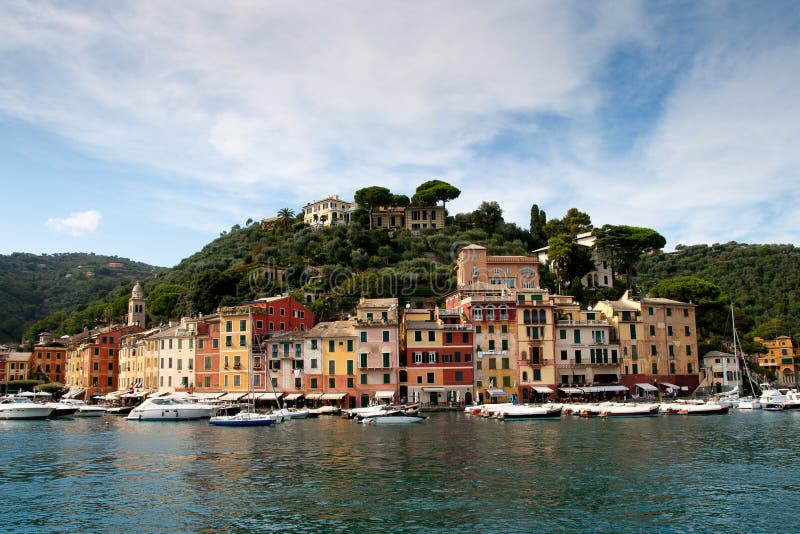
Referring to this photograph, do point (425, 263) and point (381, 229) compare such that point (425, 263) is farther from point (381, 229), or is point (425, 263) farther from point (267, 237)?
point (267, 237)

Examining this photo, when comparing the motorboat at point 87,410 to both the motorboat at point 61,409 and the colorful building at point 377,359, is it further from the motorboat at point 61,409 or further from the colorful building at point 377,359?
the colorful building at point 377,359

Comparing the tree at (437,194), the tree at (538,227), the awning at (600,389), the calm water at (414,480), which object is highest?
the tree at (437,194)

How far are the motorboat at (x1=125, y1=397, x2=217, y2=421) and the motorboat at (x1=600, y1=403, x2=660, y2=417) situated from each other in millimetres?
37839

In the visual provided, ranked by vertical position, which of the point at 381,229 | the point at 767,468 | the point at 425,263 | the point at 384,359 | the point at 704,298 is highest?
the point at 381,229

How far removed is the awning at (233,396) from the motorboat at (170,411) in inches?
150

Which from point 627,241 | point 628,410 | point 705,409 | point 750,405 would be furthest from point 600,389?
point 627,241

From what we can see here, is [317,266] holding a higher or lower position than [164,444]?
higher

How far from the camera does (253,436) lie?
172 feet

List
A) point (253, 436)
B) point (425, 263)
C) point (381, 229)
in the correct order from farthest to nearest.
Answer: point (381, 229), point (425, 263), point (253, 436)

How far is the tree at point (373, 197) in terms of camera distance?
149 metres

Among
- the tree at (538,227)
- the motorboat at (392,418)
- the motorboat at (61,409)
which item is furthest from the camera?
the tree at (538,227)

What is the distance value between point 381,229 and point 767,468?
107m

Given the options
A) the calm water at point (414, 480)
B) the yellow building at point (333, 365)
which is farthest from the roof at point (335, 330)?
the calm water at point (414, 480)

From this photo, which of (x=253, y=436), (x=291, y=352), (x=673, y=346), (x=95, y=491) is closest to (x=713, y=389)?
(x=673, y=346)
